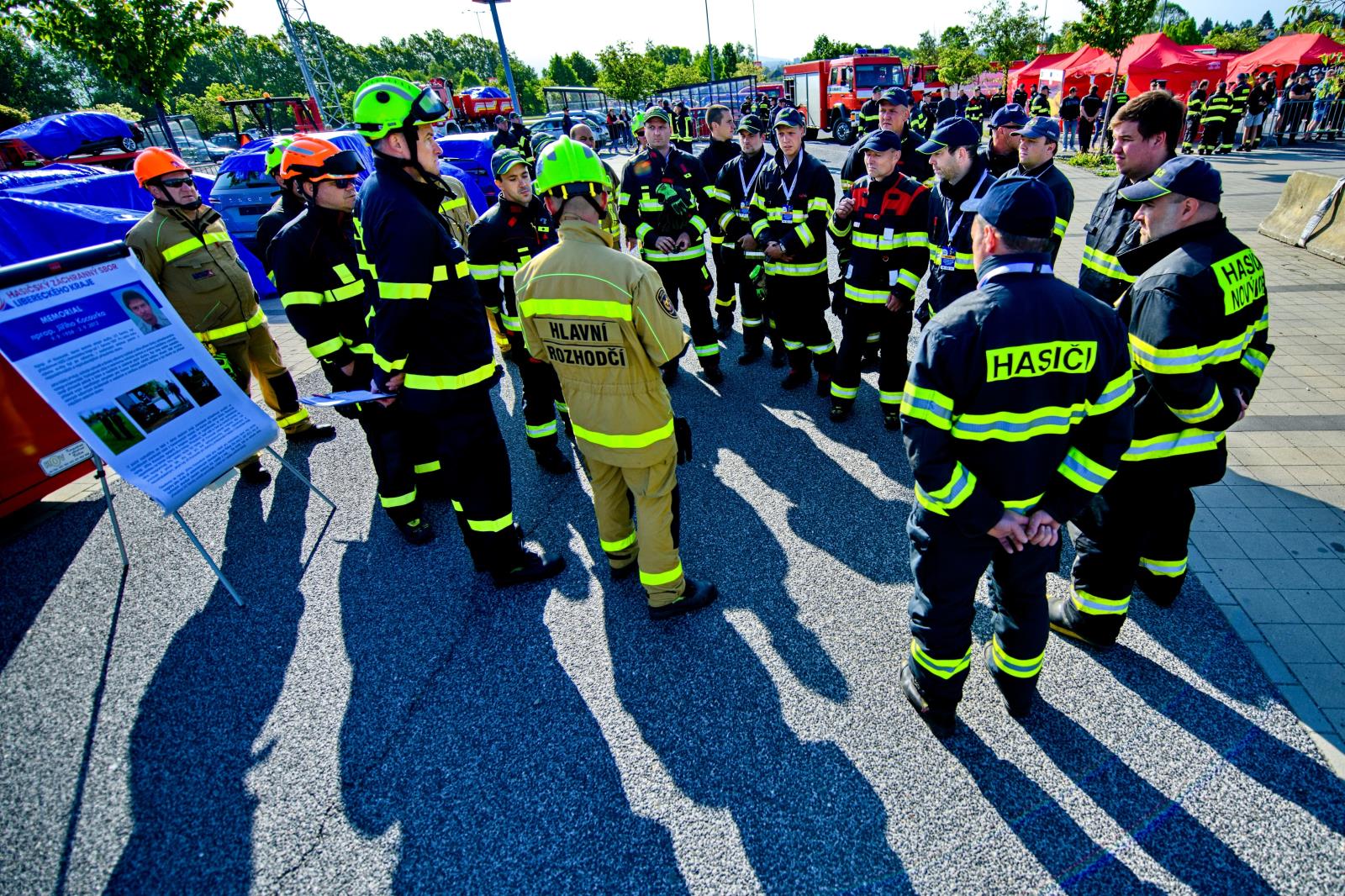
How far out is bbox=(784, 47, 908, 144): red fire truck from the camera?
25328mm

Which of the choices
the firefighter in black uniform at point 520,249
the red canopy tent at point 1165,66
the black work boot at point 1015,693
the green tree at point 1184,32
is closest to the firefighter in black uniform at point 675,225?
the firefighter in black uniform at point 520,249

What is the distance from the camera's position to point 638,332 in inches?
104

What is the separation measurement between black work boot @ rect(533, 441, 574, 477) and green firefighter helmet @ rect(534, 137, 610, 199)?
7.52ft

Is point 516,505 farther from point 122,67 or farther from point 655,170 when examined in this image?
point 122,67

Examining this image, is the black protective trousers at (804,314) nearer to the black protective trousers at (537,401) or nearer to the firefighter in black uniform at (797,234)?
the firefighter in black uniform at (797,234)

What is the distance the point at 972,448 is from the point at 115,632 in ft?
14.4

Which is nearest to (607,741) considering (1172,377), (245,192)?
(1172,377)

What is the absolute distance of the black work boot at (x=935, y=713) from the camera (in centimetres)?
254

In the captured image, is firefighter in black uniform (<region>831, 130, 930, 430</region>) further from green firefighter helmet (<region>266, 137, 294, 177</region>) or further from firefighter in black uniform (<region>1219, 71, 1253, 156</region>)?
firefighter in black uniform (<region>1219, 71, 1253, 156</region>)

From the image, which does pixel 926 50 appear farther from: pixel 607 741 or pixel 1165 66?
pixel 607 741

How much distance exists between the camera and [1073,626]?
2936 mm

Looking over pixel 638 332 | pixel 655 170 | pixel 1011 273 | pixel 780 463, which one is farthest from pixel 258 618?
pixel 655 170

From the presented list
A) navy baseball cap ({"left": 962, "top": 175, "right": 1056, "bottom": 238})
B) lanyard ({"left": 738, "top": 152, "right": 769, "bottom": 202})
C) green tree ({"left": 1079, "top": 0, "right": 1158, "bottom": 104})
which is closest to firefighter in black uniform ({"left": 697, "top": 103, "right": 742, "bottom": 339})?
lanyard ({"left": 738, "top": 152, "right": 769, "bottom": 202})

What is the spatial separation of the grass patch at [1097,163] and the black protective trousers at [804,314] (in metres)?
13.0
